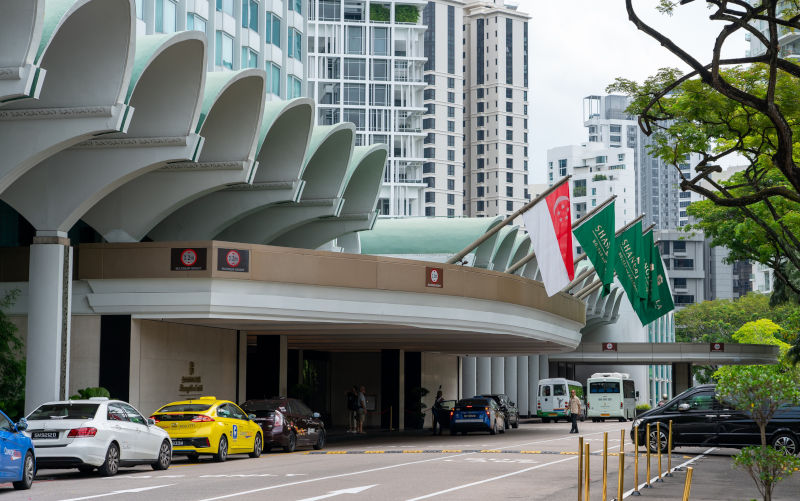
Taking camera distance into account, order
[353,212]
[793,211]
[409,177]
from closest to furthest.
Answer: [793,211]
[353,212]
[409,177]

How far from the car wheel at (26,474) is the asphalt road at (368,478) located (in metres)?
0.23

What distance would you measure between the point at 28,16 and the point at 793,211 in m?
19.7

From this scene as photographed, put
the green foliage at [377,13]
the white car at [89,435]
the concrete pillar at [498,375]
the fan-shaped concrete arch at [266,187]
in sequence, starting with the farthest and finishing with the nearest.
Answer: the green foliage at [377,13], the concrete pillar at [498,375], the fan-shaped concrete arch at [266,187], the white car at [89,435]

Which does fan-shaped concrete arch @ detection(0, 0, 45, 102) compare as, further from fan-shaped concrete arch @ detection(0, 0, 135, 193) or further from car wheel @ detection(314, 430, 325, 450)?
car wheel @ detection(314, 430, 325, 450)

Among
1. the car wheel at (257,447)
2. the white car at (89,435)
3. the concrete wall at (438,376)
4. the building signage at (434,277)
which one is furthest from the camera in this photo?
the concrete wall at (438,376)

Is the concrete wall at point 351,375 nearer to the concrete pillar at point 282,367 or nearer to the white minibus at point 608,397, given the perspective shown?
the concrete pillar at point 282,367

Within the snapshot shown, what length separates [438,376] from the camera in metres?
61.6

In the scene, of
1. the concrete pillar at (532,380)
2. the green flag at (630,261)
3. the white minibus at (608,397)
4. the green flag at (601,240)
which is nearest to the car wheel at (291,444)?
the green flag at (601,240)

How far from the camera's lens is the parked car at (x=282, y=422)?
30073 mm

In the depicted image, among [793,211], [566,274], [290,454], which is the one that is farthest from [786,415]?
[290,454]

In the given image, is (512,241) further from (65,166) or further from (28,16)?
(28,16)

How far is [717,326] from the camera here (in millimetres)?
120688

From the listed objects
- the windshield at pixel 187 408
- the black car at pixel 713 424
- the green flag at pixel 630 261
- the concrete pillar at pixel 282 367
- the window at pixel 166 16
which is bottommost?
the black car at pixel 713 424

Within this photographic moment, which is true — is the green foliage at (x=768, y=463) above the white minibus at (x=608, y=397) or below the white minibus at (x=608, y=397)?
above
